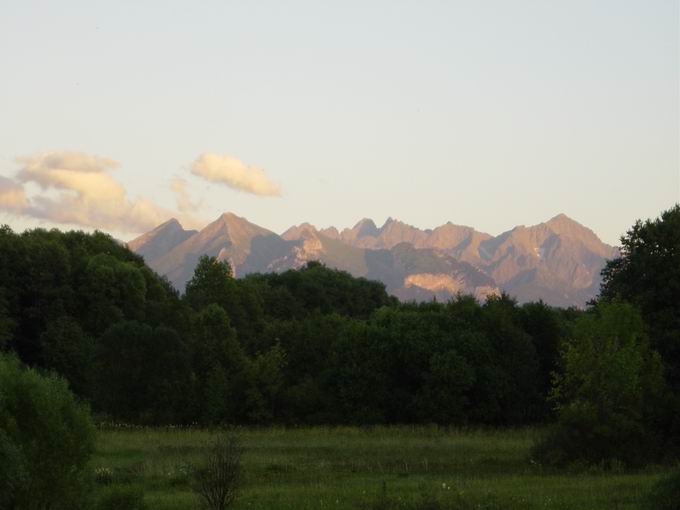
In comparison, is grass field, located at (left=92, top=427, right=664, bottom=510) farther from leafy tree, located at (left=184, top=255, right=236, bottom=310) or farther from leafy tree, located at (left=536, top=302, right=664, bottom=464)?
leafy tree, located at (left=184, top=255, right=236, bottom=310)

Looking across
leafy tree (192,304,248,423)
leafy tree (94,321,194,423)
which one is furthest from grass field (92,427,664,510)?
leafy tree (192,304,248,423)

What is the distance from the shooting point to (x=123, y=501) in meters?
30.5

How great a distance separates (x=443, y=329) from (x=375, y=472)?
32.4 metres

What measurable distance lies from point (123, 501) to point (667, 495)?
1515cm

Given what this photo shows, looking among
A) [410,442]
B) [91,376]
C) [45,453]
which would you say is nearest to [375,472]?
[410,442]

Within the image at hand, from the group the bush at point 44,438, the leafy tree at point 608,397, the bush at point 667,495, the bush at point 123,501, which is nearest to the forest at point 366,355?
the leafy tree at point 608,397

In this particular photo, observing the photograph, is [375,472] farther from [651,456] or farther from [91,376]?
[91,376]

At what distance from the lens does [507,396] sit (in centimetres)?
7112

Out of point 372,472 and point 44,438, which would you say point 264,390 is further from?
point 44,438

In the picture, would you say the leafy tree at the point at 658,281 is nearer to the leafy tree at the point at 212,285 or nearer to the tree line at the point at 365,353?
the tree line at the point at 365,353

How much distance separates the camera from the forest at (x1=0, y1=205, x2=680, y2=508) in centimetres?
4884

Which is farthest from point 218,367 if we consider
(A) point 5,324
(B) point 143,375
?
(A) point 5,324

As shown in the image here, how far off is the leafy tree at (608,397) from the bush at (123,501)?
22020 millimetres

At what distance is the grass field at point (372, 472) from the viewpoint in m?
34.0
